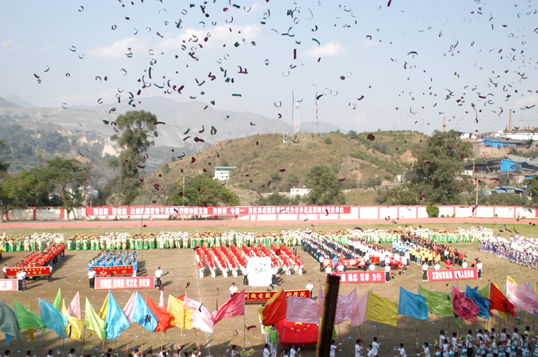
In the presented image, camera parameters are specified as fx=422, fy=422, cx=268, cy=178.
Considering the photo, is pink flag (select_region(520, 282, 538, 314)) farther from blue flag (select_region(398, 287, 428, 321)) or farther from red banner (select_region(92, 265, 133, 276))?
red banner (select_region(92, 265, 133, 276))

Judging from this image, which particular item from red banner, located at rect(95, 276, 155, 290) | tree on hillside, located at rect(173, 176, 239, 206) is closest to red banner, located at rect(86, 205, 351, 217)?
tree on hillside, located at rect(173, 176, 239, 206)

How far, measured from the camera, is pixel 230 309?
1218 cm

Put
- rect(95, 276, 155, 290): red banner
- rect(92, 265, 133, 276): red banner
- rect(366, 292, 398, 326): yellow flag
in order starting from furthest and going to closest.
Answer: rect(92, 265, 133, 276): red banner
rect(95, 276, 155, 290): red banner
rect(366, 292, 398, 326): yellow flag

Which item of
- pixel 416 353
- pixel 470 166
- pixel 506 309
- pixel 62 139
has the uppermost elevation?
pixel 62 139

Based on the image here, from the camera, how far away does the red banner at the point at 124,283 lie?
19266 millimetres

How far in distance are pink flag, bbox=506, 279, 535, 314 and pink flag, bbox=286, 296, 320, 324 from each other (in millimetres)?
6715

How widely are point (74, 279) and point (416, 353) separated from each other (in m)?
16.5

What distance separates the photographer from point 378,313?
492 inches

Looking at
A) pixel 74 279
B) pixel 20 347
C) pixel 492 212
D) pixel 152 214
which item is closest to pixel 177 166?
pixel 152 214

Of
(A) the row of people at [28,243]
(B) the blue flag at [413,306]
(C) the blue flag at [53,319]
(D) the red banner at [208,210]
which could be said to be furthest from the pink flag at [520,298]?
(D) the red banner at [208,210]

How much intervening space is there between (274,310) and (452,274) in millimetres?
13130

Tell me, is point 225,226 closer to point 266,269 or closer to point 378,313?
point 266,269

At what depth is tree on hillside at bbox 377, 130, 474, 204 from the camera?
180 ft

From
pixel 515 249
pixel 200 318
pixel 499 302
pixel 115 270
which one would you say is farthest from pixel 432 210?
pixel 200 318
